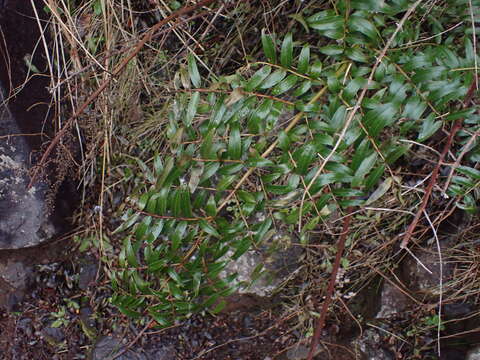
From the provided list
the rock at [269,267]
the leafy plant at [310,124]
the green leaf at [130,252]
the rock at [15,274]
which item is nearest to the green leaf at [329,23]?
the leafy plant at [310,124]

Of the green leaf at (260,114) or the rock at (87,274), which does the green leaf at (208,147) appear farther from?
the rock at (87,274)

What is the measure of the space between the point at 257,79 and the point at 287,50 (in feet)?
0.44

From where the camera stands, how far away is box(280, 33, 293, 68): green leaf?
1410mm

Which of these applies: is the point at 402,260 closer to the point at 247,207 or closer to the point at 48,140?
the point at 247,207

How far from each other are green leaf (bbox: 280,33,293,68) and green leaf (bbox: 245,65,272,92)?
0.05 metres

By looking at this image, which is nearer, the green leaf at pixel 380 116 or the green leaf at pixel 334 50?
the green leaf at pixel 380 116

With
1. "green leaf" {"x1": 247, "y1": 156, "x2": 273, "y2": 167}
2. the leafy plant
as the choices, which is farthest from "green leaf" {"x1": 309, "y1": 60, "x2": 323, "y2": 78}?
→ "green leaf" {"x1": 247, "y1": 156, "x2": 273, "y2": 167}

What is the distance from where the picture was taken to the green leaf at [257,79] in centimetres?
142

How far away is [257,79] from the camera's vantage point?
1428 millimetres

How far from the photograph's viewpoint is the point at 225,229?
1.53 m

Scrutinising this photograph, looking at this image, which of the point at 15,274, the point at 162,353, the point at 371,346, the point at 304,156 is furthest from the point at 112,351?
the point at 304,156

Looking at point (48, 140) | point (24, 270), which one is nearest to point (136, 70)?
point (48, 140)

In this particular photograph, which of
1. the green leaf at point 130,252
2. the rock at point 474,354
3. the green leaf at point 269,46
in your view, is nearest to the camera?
the green leaf at point 269,46

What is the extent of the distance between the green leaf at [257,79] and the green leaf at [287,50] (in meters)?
0.05
